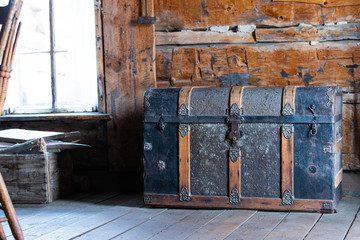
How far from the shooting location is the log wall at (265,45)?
9.84 feet

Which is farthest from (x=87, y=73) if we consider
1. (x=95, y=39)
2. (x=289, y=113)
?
(x=289, y=113)

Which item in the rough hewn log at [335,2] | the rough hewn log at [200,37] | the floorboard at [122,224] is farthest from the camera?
the rough hewn log at [200,37]

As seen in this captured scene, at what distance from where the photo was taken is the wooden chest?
8.39ft

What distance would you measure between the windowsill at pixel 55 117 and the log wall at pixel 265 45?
53 cm

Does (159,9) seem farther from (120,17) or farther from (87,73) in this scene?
(87,73)

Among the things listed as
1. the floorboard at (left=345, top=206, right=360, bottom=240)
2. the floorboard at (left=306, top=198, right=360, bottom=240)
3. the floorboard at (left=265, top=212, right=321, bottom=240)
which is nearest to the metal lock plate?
the floorboard at (left=265, top=212, right=321, bottom=240)

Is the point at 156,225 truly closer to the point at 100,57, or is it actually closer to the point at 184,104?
the point at 184,104

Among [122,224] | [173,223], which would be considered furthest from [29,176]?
[173,223]

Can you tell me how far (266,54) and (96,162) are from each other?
5.13 ft

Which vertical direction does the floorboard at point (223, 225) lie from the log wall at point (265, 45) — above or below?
below

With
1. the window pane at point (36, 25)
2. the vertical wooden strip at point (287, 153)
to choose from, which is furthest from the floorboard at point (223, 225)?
the window pane at point (36, 25)

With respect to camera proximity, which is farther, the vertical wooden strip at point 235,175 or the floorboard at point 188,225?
the vertical wooden strip at point 235,175

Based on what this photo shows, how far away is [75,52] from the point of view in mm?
3543

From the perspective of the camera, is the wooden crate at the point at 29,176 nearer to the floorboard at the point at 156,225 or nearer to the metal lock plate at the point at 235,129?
the floorboard at the point at 156,225
